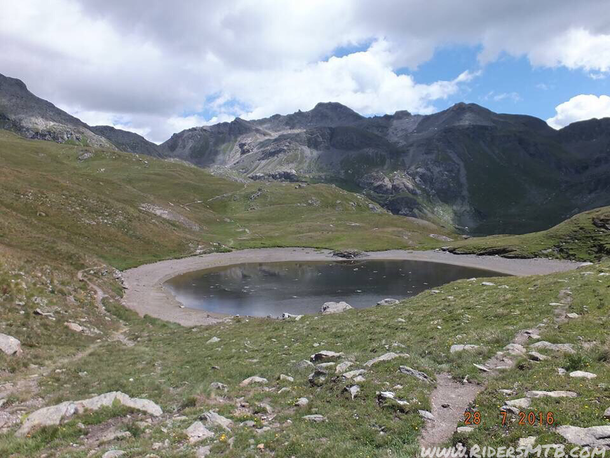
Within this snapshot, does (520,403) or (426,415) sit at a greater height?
(520,403)

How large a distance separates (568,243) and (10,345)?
126614mm

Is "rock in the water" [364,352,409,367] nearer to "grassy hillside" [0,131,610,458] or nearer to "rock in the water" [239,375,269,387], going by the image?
"grassy hillside" [0,131,610,458]

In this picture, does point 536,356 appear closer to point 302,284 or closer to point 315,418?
point 315,418

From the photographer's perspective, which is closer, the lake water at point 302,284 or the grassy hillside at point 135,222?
the lake water at point 302,284

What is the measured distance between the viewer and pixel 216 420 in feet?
45.8

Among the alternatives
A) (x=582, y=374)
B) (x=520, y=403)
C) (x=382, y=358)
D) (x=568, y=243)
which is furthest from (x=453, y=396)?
(x=568, y=243)

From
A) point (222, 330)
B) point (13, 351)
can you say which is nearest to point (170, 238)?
point (222, 330)

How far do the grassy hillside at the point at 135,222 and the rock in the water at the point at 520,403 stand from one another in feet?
192

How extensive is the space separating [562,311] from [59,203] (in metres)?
99.2

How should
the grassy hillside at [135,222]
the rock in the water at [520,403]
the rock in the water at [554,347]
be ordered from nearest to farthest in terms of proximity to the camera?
the rock in the water at [520,403]
the rock in the water at [554,347]
the grassy hillside at [135,222]

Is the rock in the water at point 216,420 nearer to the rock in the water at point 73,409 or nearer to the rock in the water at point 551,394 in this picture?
the rock in the water at point 73,409

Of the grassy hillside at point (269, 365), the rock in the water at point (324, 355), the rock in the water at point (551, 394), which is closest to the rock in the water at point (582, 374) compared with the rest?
the grassy hillside at point (269, 365)

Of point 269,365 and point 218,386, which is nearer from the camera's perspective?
point 218,386

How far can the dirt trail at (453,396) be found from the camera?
1153cm
